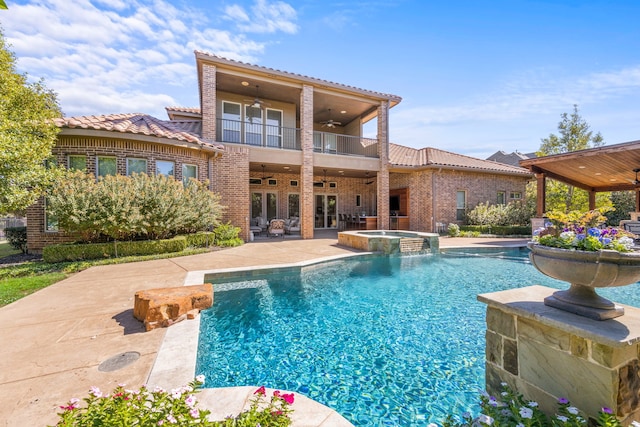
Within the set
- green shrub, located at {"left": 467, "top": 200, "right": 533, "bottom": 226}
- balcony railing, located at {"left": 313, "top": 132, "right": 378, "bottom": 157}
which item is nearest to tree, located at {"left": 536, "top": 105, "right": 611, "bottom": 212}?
green shrub, located at {"left": 467, "top": 200, "right": 533, "bottom": 226}

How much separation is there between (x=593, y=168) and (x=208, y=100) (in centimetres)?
1554

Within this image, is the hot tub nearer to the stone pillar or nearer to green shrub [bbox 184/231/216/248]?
green shrub [bbox 184/231/216/248]

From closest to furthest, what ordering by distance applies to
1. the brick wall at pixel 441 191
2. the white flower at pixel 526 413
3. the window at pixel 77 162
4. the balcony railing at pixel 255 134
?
the white flower at pixel 526 413
the window at pixel 77 162
the balcony railing at pixel 255 134
the brick wall at pixel 441 191

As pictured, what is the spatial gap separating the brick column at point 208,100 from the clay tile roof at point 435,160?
29.5 ft

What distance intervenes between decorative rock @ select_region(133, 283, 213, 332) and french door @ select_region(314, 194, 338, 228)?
13.3 metres

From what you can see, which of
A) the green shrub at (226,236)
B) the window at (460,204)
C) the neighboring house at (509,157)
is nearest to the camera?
the green shrub at (226,236)

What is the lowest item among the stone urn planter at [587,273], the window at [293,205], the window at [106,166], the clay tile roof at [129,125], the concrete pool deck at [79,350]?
the concrete pool deck at [79,350]

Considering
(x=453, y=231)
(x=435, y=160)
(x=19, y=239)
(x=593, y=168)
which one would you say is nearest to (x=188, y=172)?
(x=19, y=239)

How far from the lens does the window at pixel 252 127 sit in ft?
42.5

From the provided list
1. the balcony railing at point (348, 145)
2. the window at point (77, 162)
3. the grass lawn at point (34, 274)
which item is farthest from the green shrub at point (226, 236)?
the balcony railing at point (348, 145)

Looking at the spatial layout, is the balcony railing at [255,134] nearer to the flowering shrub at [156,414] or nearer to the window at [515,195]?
the flowering shrub at [156,414]

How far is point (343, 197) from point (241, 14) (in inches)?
471

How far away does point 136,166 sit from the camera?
8.87 meters

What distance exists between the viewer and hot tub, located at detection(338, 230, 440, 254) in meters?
9.16
